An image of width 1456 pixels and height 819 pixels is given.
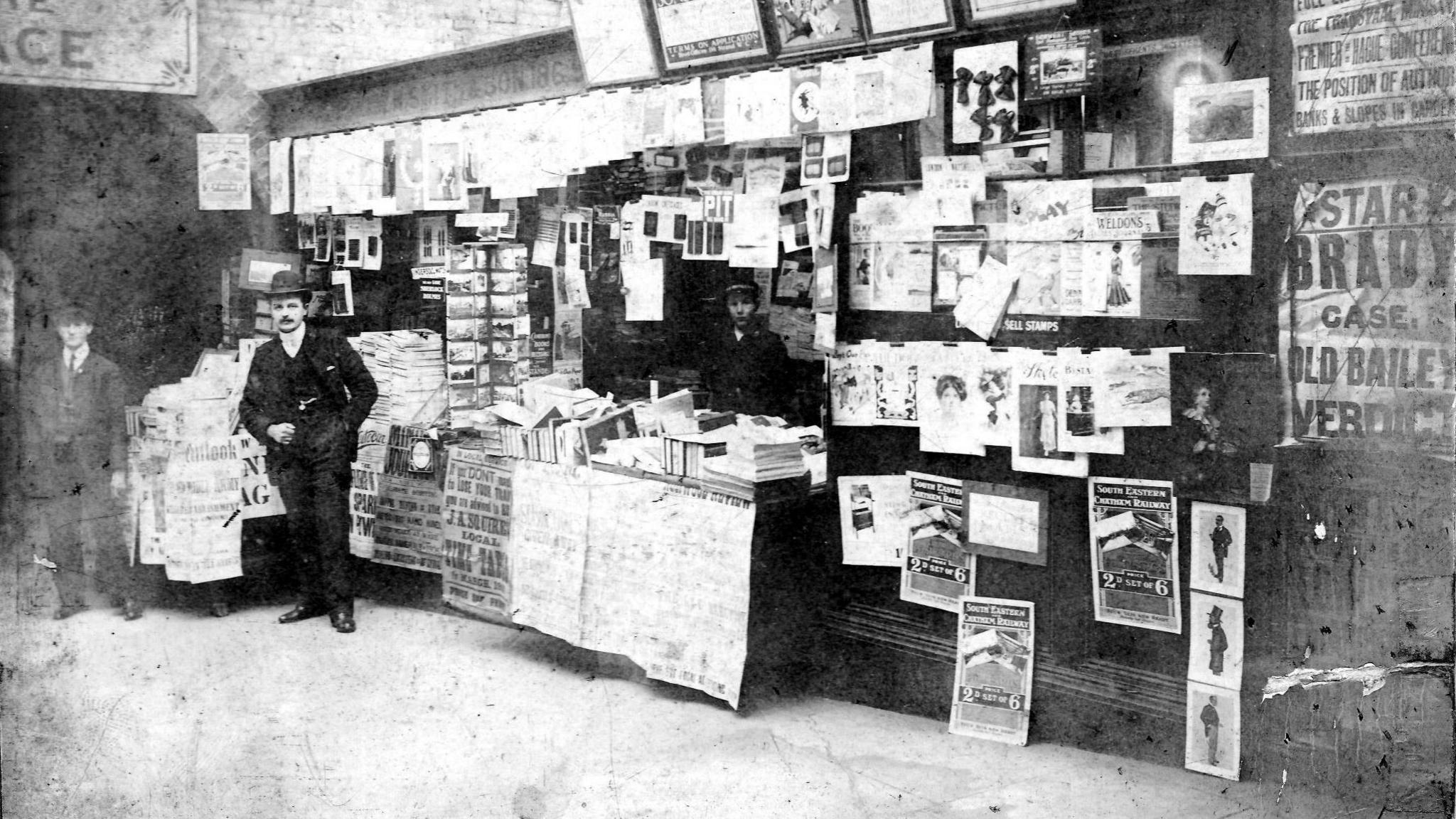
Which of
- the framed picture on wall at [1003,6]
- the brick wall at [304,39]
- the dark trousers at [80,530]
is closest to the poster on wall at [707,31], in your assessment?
the brick wall at [304,39]

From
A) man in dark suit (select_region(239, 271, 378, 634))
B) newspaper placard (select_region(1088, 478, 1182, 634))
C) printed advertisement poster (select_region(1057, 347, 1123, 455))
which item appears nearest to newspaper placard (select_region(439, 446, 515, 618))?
man in dark suit (select_region(239, 271, 378, 634))

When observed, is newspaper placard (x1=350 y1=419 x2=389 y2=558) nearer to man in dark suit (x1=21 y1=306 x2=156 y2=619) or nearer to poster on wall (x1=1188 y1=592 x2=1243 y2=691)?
man in dark suit (x1=21 y1=306 x2=156 y2=619)

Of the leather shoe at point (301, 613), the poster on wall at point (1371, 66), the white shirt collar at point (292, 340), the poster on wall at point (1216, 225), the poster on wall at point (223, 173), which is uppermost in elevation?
the poster on wall at point (1371, 66)

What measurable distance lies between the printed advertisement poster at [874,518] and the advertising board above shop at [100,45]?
9.68ft

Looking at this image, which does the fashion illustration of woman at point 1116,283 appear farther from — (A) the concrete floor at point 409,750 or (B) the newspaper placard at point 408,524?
(B) the newspaper placard at point 408,524

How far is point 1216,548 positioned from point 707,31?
8.74 feet

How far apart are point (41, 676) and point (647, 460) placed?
7.73ft

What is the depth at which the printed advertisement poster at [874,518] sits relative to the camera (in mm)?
4012

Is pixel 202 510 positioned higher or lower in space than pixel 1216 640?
higher

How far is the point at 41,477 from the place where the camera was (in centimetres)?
372

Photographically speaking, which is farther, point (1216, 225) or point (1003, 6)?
point (1003, 6)

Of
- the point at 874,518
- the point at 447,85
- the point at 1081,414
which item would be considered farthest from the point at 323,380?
the point at 1081,414

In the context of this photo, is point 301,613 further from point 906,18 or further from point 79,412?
point 906,18

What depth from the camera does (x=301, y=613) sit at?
414 cm
